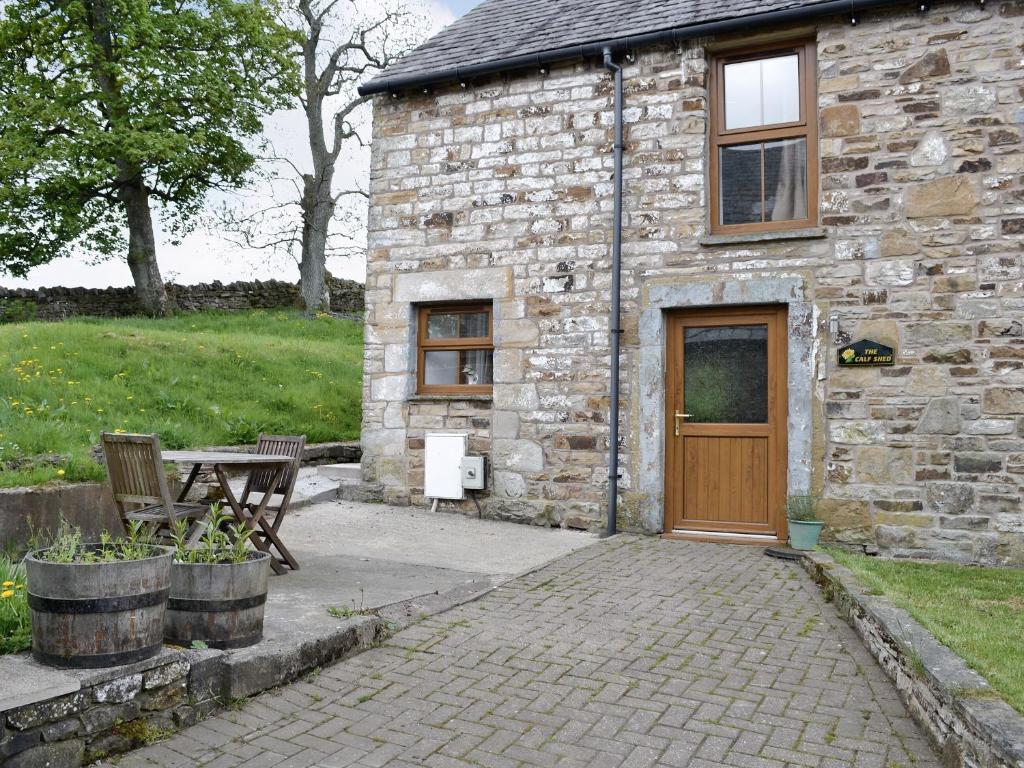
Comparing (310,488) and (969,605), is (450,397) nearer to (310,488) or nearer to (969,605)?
(310,488)

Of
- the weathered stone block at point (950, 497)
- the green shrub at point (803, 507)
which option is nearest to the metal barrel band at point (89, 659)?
the green shrub at point (803, 507)

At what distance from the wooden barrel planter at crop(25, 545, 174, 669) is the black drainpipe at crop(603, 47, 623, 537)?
16.5 feet

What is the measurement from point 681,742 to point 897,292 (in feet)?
16.2

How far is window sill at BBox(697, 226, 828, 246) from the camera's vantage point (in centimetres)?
709

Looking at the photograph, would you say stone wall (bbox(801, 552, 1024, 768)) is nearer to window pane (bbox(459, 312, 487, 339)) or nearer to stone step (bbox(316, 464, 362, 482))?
window pane (bbox(459, 312, 487, 339))

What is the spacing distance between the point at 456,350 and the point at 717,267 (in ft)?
9.13

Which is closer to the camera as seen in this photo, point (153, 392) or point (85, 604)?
point (85, 604)

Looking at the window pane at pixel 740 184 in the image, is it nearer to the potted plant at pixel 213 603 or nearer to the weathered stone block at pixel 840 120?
the weathered stone block at pixel 840 120

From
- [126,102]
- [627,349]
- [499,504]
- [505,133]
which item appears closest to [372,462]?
[499,504]

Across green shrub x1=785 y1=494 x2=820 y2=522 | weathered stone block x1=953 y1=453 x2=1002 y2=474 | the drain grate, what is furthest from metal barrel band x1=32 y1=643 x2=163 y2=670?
weathered stone block x1=953 y1=453 x2=1002 y2=474

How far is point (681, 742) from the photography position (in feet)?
10.3

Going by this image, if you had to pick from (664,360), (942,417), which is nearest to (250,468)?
(664,360)

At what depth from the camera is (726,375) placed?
7.50 m

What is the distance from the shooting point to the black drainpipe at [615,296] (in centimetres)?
762
